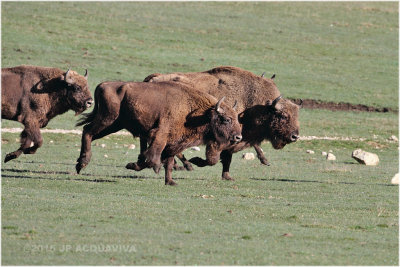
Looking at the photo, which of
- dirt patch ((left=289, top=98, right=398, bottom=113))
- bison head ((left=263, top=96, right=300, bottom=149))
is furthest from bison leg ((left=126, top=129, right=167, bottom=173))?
dirt patch ((left=289, top=98, right=398, bottom=113))

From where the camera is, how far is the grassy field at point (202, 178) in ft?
30.8

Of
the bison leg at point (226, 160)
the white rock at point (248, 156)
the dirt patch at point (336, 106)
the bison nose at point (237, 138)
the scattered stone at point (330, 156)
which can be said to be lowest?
the dirt patch at point (336, 106)

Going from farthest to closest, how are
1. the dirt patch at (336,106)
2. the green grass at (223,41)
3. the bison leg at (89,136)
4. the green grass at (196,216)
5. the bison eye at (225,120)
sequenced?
the green grass at (223,41)
the dirt patch at (336,106)
the bison eye at (225,120)
the bison leg at (89,136)
the green grass at (196,216)

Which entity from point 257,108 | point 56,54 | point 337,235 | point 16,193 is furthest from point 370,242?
point 56,54

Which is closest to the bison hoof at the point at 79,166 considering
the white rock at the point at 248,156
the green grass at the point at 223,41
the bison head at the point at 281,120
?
the bison head at the point at 281,120

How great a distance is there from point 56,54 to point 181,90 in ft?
81.3

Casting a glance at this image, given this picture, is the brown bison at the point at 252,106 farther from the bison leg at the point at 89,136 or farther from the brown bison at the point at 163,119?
the bison leg at the point at 89,136

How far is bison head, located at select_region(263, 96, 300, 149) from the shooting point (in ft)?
53.3

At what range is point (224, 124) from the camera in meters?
14.8

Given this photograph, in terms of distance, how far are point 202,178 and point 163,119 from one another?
2496 millimetres

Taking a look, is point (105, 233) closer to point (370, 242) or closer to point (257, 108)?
point (370, 242)

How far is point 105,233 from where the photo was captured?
9797mm

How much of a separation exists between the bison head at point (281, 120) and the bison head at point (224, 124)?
5.00ft

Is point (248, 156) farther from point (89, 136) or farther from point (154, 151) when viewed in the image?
point (154, 151)
